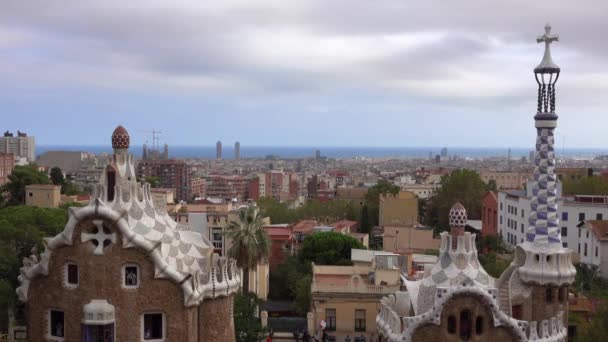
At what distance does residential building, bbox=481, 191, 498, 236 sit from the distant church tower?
48756mm

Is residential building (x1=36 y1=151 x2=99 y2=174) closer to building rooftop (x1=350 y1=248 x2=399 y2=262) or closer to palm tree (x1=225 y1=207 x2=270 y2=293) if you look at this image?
building rooftop (x1=350 y1=248 x2=399 y2=262)

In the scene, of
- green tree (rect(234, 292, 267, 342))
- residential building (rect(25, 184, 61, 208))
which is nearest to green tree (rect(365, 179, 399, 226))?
residential building (rect(25, 184, 61, 208))

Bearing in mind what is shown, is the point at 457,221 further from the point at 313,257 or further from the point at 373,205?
the point at 373,205

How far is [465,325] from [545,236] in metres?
5.10

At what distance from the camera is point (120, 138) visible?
2527 cm

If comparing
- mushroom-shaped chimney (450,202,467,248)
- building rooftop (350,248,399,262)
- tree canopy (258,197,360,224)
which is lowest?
tree canopy (258,197,360,224)

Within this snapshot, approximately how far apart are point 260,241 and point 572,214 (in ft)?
119

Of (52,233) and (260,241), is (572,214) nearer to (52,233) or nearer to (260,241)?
(260,241)

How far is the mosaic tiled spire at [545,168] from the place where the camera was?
2533 centimetres

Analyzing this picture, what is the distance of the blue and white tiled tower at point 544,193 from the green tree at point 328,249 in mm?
23825

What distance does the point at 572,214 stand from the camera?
6128cm

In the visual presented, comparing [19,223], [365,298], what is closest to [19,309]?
[19,223]

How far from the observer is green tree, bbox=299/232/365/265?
4859cm

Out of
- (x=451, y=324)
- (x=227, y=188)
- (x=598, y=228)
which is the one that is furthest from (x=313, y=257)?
(x=227, y=188)
